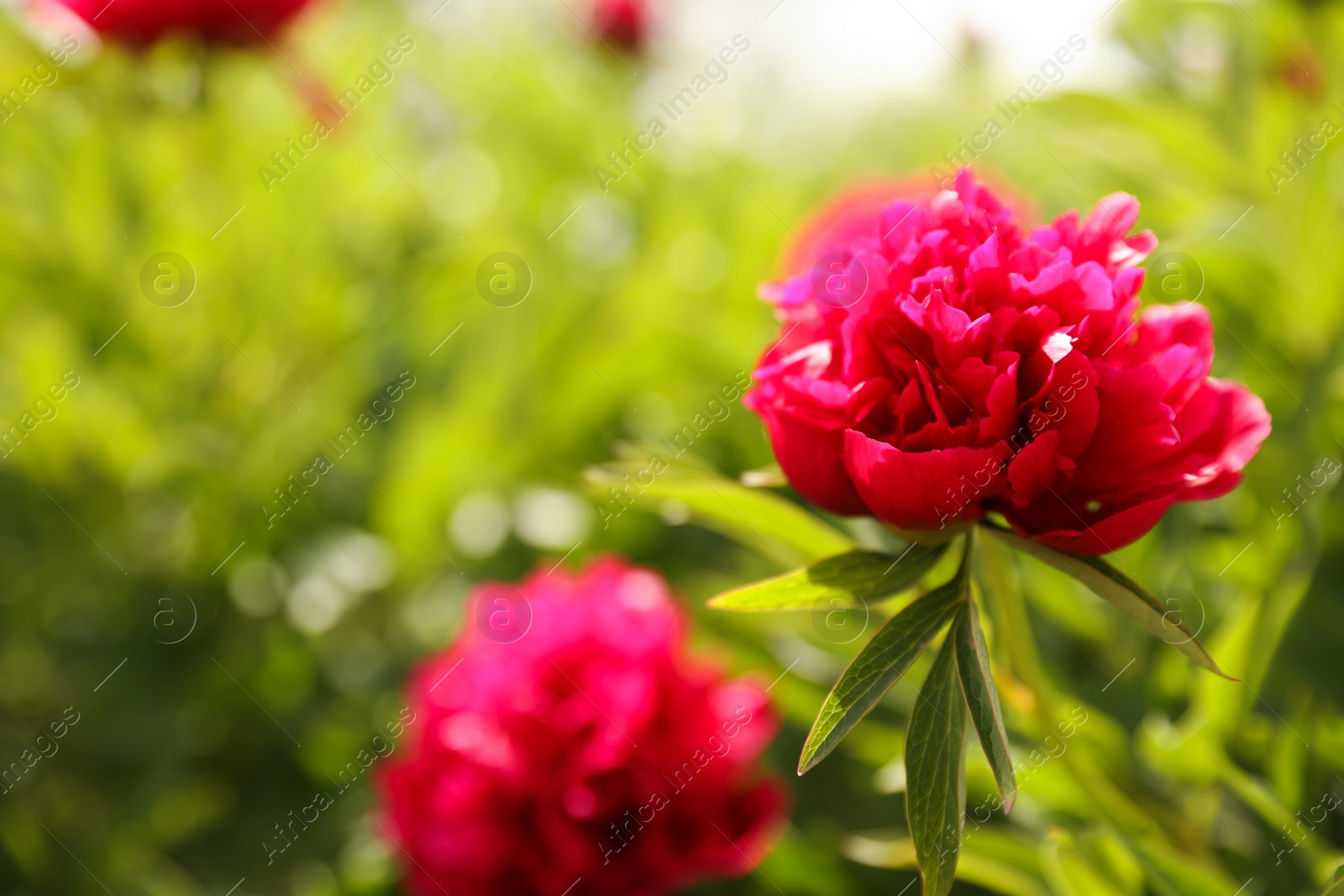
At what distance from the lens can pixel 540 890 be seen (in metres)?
1.04

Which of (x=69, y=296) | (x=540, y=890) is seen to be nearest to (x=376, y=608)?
(x=69, y=296)

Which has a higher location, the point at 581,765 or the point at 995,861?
the point at 581,765

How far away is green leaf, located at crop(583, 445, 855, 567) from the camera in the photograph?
740 millimetres

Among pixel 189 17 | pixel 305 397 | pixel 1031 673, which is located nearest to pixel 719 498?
pixel 1031 673

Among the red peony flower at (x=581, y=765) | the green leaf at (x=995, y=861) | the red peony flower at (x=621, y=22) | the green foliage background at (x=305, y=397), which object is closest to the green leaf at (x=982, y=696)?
the green leaf at (x=995, y=861)

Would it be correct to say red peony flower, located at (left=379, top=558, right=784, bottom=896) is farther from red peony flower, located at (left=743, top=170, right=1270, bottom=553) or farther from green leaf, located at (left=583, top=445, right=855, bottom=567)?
red peony flower, located at (left=743, top=170, right=1270, bottom=553)

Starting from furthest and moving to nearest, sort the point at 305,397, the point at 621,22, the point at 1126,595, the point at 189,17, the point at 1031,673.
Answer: the point at 621,22, the point at 305,397, the point at 189,17, the point at 1031,673, the point at 1126,595

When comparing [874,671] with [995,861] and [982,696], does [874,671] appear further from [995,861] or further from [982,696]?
[995,861]

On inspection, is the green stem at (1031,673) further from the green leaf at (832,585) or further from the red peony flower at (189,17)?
the red peony flower at (189,17)

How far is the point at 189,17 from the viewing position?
1669mm

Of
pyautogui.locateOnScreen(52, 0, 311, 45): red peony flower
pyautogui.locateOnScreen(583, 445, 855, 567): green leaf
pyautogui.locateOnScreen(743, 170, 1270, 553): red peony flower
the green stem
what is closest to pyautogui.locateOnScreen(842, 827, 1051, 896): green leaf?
the green stem

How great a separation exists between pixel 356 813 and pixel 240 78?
127 centimetres

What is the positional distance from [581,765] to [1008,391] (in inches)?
24.9

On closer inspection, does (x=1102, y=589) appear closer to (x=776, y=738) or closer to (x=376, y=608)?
(x=776, y=738)
